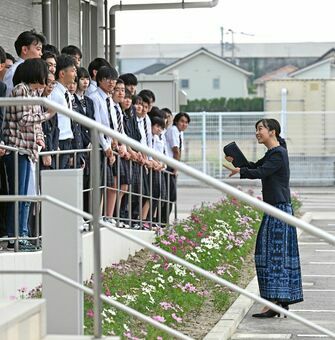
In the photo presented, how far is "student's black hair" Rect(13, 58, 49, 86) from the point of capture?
967 centimetres

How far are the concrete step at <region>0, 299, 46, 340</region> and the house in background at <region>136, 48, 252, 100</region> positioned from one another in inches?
3141

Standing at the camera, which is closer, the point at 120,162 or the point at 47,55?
the point at 47,55

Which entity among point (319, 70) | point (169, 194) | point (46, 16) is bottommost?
point (169, 194)

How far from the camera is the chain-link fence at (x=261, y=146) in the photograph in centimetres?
3700

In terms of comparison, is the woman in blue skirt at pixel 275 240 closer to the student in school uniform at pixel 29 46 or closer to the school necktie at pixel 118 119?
the student in school uniform at pixel 29 46

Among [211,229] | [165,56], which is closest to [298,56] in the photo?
[165,56]

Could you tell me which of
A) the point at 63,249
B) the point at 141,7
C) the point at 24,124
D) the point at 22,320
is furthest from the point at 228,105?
the point at 22,320

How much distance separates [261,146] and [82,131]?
81.8 ft

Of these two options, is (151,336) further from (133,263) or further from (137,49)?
(137,49)

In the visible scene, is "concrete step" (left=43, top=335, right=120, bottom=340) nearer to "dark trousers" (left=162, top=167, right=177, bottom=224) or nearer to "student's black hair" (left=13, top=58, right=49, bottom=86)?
"student's black hair" (left=13, top=58, right=49, bottom=86)

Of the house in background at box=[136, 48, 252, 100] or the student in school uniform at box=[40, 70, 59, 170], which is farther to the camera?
the house in background at box=[136, 48, 252, 100]

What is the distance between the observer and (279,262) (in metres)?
11.2

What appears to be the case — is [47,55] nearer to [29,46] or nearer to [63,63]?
[63,63]

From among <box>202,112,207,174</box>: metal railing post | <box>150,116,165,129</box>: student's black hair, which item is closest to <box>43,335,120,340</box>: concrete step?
<box>150,116,165,129</box>: student's black hair
